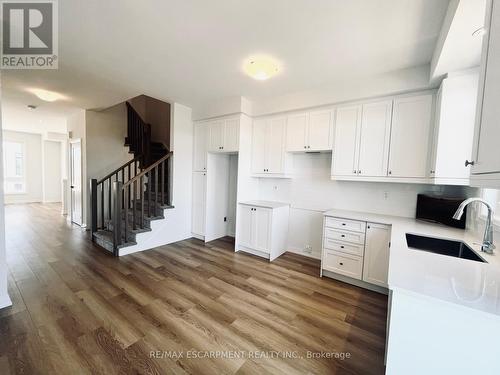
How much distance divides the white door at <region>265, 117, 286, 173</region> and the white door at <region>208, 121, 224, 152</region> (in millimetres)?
877

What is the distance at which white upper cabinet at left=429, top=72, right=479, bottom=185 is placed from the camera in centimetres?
207

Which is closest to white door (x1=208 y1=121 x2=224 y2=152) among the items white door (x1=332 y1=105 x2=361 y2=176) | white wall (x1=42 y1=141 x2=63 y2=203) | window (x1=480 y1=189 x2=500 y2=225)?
white door (x1=332 y1=105 x2=361 y2=176)

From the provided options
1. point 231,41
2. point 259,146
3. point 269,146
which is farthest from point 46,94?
point 269,146

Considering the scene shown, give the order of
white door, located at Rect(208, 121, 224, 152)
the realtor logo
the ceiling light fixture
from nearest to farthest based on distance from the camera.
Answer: the ceiling light fixture < the realtor logo < white door, located at Rect(208, 121, 224, 152)

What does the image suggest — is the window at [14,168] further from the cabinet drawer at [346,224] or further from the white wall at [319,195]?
the cabinet drawer at [346,224]

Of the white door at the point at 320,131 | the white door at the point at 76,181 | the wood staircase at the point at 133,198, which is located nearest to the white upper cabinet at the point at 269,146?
the white door at the point at 320,131

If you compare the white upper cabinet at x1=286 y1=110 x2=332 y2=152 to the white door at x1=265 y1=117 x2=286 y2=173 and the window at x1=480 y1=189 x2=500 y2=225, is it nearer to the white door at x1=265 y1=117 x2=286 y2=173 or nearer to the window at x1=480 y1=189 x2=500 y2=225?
the white door at x1=265 y1=117 x2=286 y2=173

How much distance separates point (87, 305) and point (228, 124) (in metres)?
3.20

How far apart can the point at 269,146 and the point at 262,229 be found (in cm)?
147

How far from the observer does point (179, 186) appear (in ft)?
14.0

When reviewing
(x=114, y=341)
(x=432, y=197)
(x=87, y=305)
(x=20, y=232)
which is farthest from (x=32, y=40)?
(x=432, y=197)

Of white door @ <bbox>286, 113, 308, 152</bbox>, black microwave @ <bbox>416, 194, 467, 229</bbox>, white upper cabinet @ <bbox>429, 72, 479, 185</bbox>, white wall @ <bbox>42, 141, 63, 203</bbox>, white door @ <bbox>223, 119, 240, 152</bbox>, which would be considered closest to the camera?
white upper cabinet @ <bbox>429, 72, 479, 185</bbox>

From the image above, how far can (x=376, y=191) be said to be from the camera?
3.10 m

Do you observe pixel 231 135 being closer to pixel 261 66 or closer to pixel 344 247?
pixel 261 66
